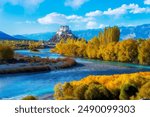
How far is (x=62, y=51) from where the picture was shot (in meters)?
4.59

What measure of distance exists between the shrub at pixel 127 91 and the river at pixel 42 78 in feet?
2.24

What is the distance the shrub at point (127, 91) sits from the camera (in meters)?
3.01

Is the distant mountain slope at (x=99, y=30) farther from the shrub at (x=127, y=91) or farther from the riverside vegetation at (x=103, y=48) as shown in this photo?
the shrub at (x=127, y=91)

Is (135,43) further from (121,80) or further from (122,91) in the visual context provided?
→ (122,91)

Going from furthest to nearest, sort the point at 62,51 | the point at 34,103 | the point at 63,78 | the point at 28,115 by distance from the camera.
Answer: the point at 62,51 < the point at 63,78 < the point at 34,103 < the point at 28,115

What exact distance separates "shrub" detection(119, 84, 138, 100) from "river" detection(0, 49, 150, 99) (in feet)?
2.24

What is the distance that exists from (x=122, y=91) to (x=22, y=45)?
1694 millimetres

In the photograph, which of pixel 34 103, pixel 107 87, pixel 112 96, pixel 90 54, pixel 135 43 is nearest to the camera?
pixel 34 103

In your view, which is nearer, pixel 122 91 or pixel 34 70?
pixel 122 91

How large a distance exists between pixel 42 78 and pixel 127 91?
1.48 meters

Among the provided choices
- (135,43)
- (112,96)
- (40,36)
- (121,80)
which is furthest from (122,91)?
(135,43)

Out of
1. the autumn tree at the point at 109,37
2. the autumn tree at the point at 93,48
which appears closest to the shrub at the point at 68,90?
the autumn tree at the point at 109,37

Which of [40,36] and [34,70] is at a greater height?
[40,36]

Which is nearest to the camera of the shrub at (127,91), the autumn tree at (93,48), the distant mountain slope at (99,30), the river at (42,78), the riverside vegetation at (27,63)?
the shrub at (127,91)
